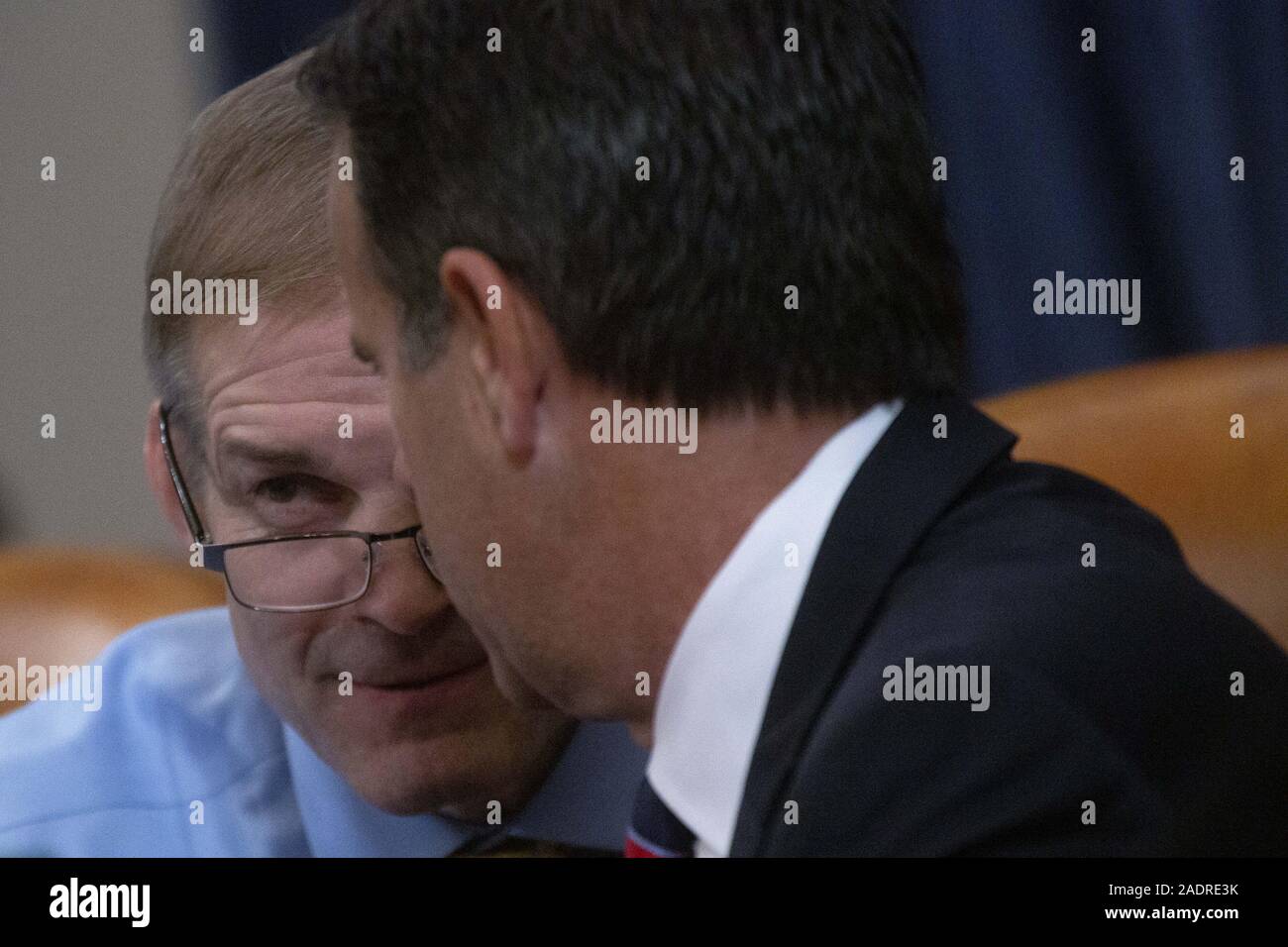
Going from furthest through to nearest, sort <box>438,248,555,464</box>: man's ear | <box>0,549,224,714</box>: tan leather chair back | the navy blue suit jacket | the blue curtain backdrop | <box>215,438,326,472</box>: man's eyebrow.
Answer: <box>0,549,224,714</box>: tan leather chair back, the blue curtain backdrop, <box>215,438,326,472</box>: man's eyebrow, <box>438,248,555,464</box>: man's ear, the navy blue suit jacket

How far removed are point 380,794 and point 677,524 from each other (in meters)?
0.40

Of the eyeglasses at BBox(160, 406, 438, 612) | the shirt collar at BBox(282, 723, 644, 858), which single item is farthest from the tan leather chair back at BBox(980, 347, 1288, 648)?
the eyeglasses at BBox(160, 406, 438, 612)

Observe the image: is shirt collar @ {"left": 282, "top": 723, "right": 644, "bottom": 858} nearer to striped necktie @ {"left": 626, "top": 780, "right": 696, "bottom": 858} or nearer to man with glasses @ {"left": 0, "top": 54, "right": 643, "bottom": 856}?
man with glasses @ {"left": 0, "top": 54, "right": 643, "bottom": 856}

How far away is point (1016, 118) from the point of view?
1159 millimetres

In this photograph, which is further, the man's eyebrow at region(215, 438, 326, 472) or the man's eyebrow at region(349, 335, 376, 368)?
the man's eyebrow at region(215, 438, 326, 472)

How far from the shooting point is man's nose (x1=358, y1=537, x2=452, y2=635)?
0.98m

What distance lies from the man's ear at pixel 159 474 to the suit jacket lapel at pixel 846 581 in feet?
1.76

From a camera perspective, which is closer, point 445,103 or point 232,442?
point 445,103

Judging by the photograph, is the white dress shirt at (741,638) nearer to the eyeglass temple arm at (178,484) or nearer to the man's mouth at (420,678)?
the man's mouth at (420,678)

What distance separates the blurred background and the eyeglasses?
8 cm

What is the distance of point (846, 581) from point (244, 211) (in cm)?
55

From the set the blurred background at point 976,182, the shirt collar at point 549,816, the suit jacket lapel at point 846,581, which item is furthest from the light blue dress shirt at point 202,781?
the suit jacket lapel at point 846,581
